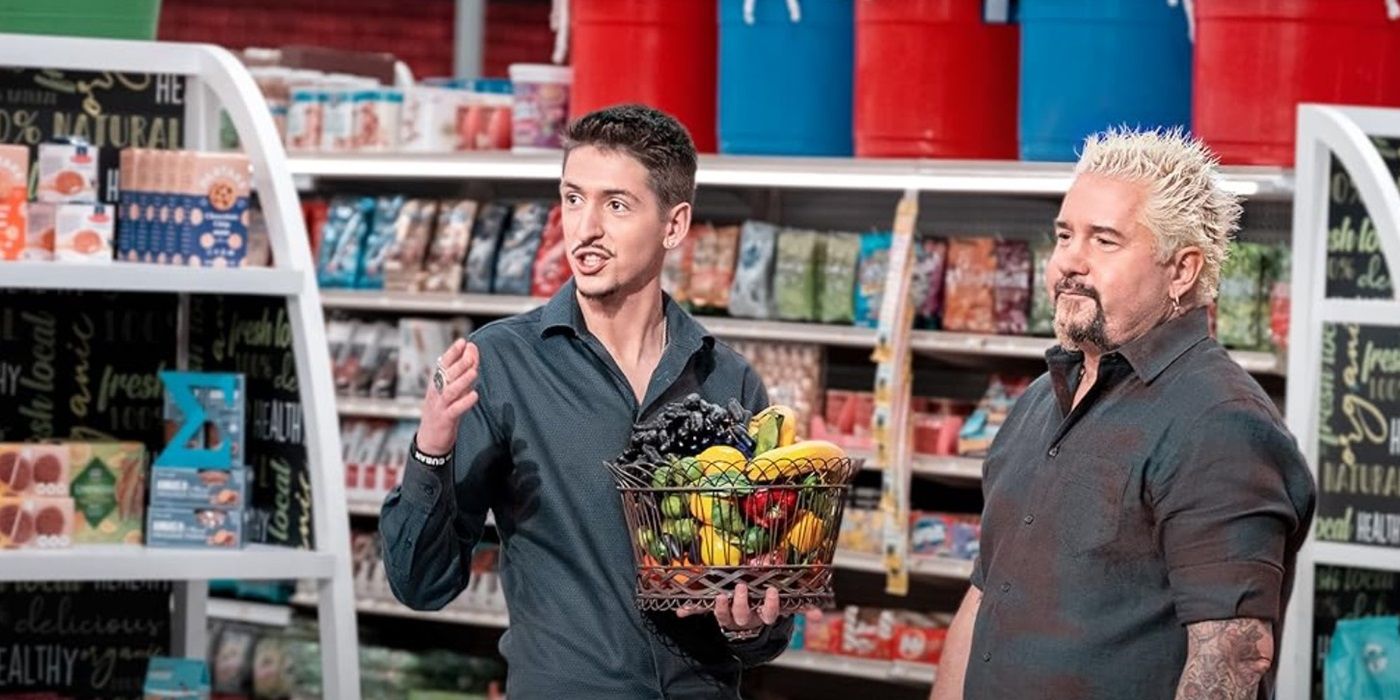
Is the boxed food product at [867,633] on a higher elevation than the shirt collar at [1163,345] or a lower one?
lower

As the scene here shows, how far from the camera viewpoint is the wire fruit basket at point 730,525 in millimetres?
2893

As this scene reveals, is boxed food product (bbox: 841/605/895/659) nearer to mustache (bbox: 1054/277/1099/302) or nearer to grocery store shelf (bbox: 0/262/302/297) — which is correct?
grocery store shelf (bbox: 0/262/302/297)

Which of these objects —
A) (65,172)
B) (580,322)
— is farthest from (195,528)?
(580,322)

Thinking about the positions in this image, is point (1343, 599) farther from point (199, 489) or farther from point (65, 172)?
point (65, 172)

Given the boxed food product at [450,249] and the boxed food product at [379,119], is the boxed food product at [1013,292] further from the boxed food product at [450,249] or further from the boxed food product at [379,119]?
the boxed food product at [379,119]

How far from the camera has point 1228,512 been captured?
278cm

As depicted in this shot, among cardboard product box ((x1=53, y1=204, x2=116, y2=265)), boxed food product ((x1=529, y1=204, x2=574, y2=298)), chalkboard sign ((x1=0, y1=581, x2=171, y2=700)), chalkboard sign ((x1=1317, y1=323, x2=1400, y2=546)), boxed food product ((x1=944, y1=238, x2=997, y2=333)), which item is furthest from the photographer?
boxed food product ((x1=529, y1=204, x2=574, y2=298))

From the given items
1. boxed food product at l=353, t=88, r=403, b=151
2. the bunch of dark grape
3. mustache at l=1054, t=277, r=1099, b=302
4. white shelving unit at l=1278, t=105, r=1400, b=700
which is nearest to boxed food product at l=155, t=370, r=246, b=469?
the bunch of dark grape

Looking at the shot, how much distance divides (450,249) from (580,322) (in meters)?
4.44

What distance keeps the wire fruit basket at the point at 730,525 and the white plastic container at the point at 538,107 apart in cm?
431

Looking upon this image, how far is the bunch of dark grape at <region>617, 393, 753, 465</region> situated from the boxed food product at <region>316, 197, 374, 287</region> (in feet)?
16.2

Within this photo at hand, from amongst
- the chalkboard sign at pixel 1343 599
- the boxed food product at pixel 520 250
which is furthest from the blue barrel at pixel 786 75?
the chalkboard sign at pixel 1343 599

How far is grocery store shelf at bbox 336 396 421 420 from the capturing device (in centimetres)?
760

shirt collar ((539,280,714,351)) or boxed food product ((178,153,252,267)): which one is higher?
boxed food product ((178,153,252,267))
